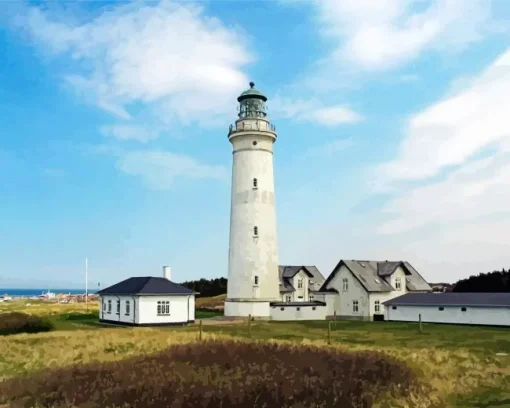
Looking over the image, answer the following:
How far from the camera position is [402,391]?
43.5 ft

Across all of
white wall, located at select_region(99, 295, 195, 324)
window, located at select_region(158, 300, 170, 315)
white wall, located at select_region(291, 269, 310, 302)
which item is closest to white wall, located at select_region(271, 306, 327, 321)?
white wall, located at select_region(99, 295, 195, 324)

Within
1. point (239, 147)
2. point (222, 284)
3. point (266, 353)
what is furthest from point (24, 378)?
point (222, 284)

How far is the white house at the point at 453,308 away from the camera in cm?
3562

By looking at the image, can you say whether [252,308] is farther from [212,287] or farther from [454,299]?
[212,287]

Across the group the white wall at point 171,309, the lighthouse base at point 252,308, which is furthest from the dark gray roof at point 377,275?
the white wall at point 171,309

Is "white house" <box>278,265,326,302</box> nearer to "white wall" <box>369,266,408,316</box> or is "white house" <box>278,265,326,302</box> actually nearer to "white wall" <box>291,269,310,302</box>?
"white wall" <box>291,269,310,302</box>

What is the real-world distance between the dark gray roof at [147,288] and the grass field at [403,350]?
4.87 meters

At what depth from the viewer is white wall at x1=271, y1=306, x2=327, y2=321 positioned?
4062cm

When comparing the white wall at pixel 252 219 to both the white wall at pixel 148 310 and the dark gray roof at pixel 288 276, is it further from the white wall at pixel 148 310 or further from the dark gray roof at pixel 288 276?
the dark gray roof at pixel 288 276

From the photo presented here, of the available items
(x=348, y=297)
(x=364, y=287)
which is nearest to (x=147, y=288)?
(x=348, y=297)

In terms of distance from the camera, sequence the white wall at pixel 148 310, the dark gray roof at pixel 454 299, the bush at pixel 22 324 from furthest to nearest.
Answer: the white wall at pixel 148 310
the dark gray roof at pixel 454 299
the bush at pixel 22 324

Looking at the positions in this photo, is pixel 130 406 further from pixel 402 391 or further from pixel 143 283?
pixel 143 283

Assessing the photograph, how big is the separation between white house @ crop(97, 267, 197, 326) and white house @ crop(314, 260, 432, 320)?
11.8m

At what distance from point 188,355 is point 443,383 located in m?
7.51
